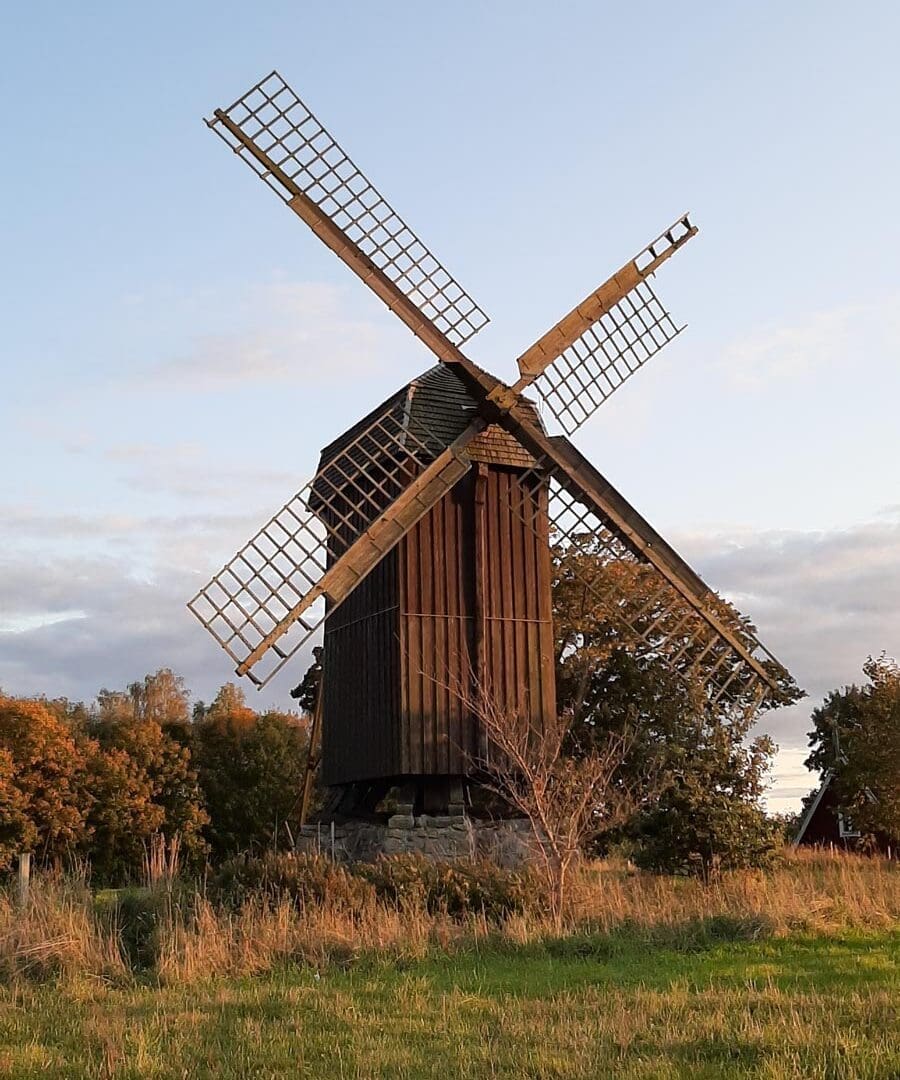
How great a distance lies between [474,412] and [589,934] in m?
9.15

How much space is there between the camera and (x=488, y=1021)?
9125 mm

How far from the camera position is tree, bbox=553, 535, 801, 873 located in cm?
2052

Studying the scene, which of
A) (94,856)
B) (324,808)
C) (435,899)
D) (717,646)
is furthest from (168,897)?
(94,856)

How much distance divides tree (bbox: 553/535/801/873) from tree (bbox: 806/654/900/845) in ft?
14.7

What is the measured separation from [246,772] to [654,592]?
2441cm

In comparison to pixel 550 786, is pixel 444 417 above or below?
above

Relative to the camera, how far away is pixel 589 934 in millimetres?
13211

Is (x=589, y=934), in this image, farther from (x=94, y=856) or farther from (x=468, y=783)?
(x=94, y=856)

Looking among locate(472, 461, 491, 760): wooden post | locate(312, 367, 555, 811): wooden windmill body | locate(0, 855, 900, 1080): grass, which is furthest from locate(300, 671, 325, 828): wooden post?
locate(0, 855, 900, 1080): grass

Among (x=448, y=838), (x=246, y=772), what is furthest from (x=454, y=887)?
(x=246, y=772)

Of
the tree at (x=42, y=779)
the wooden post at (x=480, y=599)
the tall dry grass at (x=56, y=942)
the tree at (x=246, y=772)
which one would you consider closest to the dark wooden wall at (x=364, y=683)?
the wooden post at (x=480, y=599)

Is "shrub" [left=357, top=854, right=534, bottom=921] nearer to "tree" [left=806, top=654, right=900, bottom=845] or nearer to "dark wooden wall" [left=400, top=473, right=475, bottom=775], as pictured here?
"dark wooden wall" [left=400, top=473, right=475, bottom=775]

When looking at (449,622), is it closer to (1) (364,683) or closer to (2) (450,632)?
(2) (450,632)

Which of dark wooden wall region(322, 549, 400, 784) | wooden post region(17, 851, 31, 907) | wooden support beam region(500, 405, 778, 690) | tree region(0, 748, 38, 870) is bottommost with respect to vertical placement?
wooden post region(17, 851, 31, 907)
